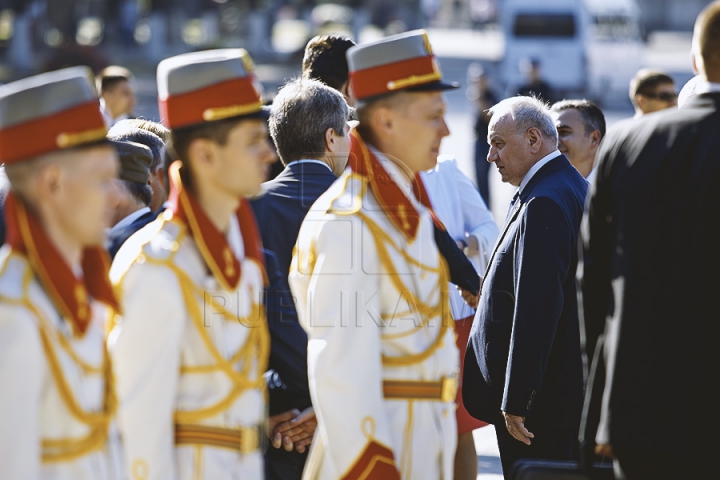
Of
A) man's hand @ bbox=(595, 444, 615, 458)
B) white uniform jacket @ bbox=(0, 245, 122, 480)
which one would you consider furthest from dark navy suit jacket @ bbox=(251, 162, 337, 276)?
white uniform jacket @ bbox=(0, 245, 122, 480)

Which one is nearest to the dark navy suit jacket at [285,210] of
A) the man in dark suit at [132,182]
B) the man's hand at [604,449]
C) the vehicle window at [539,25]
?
the man in dark suit at [132,182]

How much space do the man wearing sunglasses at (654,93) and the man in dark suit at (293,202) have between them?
3701 millimetres

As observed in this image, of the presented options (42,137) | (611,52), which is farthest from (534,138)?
(611,52)

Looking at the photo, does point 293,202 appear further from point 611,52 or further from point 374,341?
point 611,52

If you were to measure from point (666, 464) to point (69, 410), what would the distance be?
1.69 m

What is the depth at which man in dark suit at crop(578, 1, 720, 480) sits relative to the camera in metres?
3.12

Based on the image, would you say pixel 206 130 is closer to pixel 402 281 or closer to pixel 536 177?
pixel 402 281

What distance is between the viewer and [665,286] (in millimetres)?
3162

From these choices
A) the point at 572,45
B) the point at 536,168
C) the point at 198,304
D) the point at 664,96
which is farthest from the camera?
the point at 572,45

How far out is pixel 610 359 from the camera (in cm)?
329

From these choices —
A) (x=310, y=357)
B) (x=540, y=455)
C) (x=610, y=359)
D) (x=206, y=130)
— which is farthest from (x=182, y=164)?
(x=540, y=455)

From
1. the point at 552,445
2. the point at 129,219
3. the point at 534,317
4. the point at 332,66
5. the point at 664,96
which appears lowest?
the point at 552,445

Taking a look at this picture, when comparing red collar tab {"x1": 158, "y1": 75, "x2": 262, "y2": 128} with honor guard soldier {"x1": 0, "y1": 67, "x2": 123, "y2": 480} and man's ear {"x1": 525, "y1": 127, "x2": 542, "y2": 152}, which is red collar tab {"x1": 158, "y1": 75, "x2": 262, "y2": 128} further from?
man's ear {"x1": 525, "y1": 127, "x2": 542, "y2": 152}

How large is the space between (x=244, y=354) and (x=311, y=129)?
1748 mm
